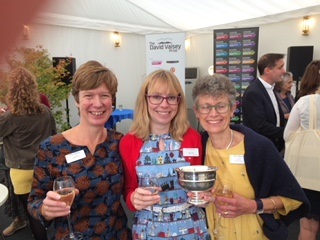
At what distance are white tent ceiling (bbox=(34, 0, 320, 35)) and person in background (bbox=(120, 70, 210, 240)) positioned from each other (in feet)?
12.2

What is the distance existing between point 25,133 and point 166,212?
2040mm

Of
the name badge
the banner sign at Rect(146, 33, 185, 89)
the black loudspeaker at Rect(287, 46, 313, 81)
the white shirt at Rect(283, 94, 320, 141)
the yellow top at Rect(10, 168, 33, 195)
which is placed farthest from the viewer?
the black loudspeaker at Rect(287, 46, 313, 81)

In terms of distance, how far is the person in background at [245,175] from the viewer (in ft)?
5.10

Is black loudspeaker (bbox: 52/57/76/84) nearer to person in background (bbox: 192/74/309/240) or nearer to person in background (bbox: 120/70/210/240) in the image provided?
person in background (bbox: 120/70/210/240)

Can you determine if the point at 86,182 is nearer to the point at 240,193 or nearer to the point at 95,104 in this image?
the point at 95,104

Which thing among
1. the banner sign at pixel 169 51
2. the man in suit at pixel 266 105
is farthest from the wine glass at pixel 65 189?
the banner sign at pixel 169 51

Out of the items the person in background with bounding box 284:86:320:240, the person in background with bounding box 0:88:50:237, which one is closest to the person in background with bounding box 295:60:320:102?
the person in background with bounding box 284:86:320:240

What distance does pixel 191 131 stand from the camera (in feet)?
5.82

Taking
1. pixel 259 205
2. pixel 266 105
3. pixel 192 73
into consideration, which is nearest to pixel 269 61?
pixel 266 105

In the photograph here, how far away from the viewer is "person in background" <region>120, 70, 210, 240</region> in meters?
1.63

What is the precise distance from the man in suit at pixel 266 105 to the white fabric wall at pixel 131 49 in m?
3.33

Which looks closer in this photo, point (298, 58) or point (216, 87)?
point (216, 87)

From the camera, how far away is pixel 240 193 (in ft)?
5.27

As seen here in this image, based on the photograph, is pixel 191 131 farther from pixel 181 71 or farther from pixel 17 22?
pixel 181 71
